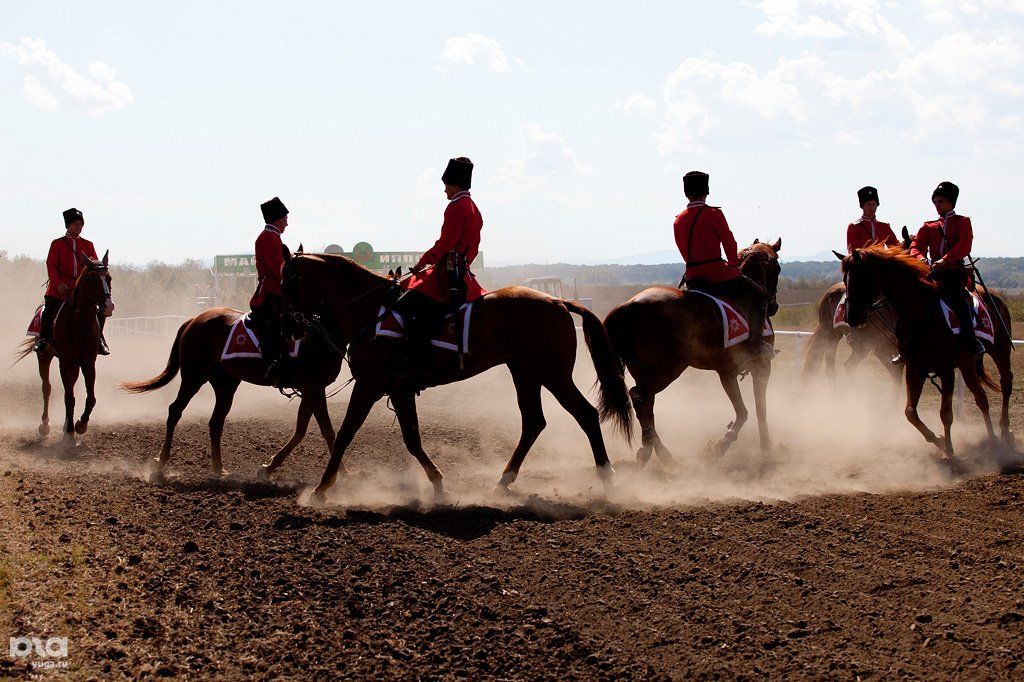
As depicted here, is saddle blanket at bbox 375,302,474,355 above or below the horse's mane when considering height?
below

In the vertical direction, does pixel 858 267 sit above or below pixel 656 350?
above

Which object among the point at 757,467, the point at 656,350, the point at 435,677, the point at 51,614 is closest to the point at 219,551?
the point at 51,614

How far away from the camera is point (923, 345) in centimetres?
1012

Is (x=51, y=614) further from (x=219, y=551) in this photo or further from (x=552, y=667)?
Answer: (x=552, y=667)

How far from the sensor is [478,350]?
29.1 feet

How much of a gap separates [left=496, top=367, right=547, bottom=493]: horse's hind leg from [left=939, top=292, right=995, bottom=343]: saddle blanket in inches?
164

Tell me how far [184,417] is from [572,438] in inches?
225

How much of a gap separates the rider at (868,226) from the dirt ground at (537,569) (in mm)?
3100

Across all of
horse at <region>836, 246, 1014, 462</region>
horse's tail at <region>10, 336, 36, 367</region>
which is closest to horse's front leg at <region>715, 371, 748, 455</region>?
horse at <region>836, 246, 1014, 462</region>

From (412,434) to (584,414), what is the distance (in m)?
1.58

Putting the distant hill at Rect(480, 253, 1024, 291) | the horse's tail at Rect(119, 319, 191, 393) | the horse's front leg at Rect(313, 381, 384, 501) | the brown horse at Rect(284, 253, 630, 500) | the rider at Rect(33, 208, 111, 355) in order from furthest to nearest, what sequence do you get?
1. the distant hill at Rect(480, 253, 1024, 291)
2. the rider at Rect(33, 208, 111, 355)
3. the horse's tail at Rect(119, 319, 191, 393)
4. the horse's front leg at Rect(313, 381, 384, 501)
5. the brown horse at Rect(284, 253, 630, 500)

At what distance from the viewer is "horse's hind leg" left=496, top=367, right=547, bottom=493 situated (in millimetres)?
9086

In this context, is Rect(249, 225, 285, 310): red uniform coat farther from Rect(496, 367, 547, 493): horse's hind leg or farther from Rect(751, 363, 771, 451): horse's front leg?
Rect(751, 363, 771, 451): horse's front leg

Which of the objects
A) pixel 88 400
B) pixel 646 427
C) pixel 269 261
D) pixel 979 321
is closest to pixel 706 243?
pixel 646 427
